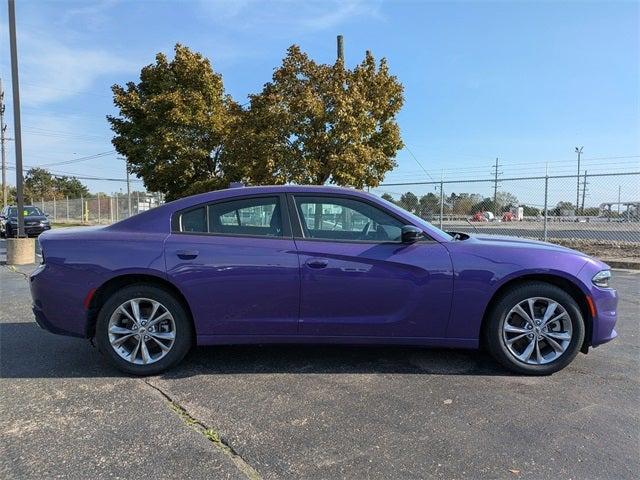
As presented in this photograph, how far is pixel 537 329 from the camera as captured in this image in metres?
4.03

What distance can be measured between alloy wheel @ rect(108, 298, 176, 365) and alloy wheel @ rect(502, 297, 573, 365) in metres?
2.68

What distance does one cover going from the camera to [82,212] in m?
40.7

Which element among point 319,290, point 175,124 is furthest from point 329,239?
point 175,124

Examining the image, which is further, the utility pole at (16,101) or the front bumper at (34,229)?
the front bumper at (34,229)

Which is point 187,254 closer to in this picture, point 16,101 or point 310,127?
point 310,127

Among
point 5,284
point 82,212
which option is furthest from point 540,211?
point 82,212

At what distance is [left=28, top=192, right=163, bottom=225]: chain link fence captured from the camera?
110 ft

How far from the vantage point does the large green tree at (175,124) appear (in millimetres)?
18781

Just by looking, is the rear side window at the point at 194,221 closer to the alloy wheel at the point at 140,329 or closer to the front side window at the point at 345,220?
the alloy wheel at the point at 140,329

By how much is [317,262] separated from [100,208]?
131 feet

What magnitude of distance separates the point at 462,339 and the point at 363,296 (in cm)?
86

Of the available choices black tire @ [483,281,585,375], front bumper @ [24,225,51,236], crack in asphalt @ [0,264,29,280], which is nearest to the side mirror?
black tire @ [483,281,585,375]

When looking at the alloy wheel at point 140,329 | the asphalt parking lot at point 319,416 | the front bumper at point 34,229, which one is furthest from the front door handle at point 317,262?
the front bumper at point 34,229

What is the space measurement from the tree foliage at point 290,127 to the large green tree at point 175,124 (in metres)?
0.04
